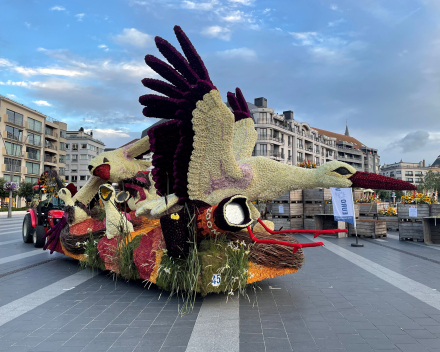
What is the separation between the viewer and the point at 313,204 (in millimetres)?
11477

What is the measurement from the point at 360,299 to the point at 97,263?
393cm

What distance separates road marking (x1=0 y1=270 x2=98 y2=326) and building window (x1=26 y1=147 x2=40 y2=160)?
36.7 m

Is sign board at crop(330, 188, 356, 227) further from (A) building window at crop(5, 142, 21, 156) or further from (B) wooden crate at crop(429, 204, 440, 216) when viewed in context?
(A) building window at crop(5, 142, 21, 156)

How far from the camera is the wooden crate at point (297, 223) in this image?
446 inches

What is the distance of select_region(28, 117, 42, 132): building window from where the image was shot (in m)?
36.2

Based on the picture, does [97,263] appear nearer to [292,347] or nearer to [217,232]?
[217,232]

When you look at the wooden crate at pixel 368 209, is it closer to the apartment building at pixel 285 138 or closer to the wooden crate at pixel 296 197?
the wooden crate at pixel 296 197

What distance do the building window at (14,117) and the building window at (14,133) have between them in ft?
2.37

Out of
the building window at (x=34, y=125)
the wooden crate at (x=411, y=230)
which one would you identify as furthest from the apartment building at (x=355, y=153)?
the wooden crate at (x=411, y=230)

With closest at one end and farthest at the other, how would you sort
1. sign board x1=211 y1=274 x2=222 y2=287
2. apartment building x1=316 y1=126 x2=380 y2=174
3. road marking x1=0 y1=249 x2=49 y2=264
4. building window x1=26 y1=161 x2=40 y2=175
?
sign board x1=211 y1=274 x2=222 y2=287
road marking x1=0 y1=249 x2=49 y2=264
building window x1=26 y1=161 x2=40 y2=175
apartment building x1=316 y1=126 x2=380 y2=174

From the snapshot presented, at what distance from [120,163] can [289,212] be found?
700cm

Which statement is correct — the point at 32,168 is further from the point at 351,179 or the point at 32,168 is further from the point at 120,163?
the point at 351,179

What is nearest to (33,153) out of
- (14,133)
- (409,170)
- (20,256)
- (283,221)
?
(14,133)

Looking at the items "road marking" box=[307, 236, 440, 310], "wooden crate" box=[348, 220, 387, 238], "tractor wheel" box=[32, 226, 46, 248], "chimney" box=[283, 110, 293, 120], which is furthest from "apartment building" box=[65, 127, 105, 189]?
"road marking" box=[307, 236, 440, 310]
